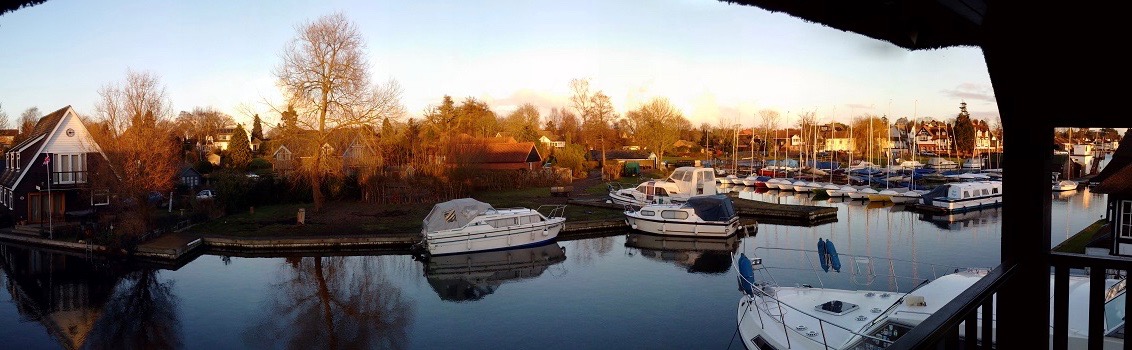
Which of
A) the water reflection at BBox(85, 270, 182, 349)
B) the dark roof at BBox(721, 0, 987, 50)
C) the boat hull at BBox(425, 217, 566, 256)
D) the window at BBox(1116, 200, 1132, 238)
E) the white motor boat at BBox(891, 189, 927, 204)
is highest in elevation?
the dark roof at BBox(721, 0, 987, 50)

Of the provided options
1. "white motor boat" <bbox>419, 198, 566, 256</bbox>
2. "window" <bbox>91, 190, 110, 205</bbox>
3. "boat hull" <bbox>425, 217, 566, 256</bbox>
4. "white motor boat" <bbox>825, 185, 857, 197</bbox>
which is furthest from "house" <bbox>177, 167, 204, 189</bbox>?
"white motor boat" <bbox>825, 185, 857, 197</bbox>

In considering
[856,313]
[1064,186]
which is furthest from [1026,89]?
[1064,186]

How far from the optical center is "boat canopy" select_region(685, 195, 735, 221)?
24719 mm

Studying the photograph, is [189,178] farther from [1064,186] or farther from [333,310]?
[1064,186]

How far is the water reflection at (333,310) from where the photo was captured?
1337cm

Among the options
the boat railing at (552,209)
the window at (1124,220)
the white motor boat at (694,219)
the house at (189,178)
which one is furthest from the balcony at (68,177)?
the window at (1124,220)

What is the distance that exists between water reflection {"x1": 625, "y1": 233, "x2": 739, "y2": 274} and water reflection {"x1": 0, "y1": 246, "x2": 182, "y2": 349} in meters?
12.5

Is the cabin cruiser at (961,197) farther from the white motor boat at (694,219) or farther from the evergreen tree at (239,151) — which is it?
the evergreen tree at (239,151)

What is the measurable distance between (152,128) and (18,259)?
6.64m

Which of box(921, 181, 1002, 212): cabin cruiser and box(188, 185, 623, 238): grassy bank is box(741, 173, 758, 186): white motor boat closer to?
box(921, 181, 1002, 212): cabin cruiser

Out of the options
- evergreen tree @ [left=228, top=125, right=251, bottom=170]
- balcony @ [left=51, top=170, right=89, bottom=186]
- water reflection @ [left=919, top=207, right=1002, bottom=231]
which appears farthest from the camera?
evergreen tree @ [left=228, top=125, right=251, bottom=170]

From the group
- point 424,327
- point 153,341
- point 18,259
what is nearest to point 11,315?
point 153,341

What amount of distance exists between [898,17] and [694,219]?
2200 centimetres

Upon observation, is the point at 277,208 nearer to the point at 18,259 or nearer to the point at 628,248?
the point at 18,259
